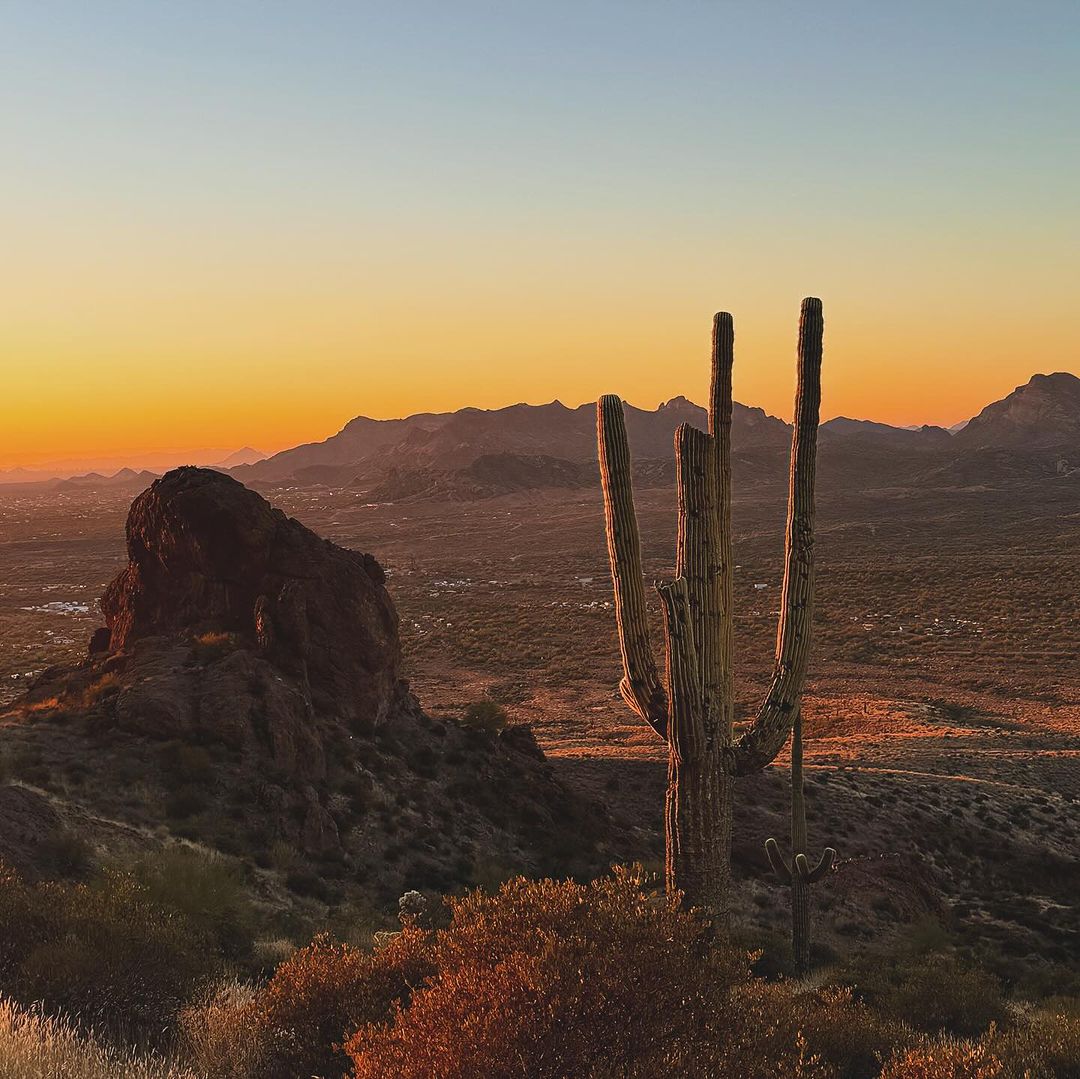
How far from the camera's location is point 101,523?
15112cm

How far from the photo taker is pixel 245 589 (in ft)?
61.8

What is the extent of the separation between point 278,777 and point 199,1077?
9886 mm

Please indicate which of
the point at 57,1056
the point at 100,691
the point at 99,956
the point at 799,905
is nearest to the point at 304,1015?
the point at 57,1056

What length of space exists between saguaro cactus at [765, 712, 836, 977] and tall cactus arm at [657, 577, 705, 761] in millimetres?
4563

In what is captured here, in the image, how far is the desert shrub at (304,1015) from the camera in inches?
236

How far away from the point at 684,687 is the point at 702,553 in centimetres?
156

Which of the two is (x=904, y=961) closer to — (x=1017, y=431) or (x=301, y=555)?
(x=301, y=555)

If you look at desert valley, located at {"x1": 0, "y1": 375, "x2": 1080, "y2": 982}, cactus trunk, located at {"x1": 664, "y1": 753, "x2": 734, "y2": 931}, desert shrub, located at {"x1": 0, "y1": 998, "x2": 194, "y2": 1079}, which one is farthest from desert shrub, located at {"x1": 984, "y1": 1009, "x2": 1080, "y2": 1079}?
desert valley, located at {"x1": 0, "y1": 375, "x2": 1080, "y2": 982}

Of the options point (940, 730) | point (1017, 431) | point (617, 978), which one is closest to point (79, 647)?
point (940, 730)

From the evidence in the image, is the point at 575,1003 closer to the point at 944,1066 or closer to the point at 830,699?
the point at 944,1066

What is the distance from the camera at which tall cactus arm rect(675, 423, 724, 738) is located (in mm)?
8922

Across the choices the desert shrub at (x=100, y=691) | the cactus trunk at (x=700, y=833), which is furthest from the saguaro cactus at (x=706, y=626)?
the desert shrub at (x=100, y=691)

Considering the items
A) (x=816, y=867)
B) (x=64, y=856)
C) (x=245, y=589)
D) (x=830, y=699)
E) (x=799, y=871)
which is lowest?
(x=830, y=699)

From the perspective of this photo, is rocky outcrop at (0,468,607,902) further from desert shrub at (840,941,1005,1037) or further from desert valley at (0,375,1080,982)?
desert shrub at (840,941,1005,1037)
